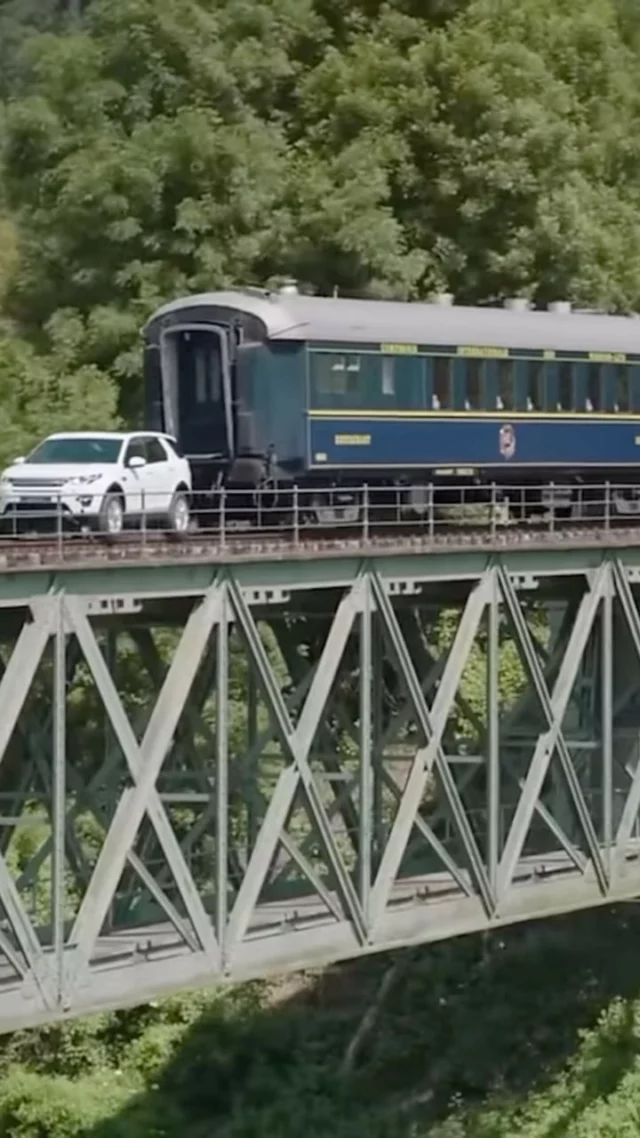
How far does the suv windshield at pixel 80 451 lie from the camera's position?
26.9 metres

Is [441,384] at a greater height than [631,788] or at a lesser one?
greater

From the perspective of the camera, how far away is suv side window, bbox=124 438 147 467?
27.1 metres

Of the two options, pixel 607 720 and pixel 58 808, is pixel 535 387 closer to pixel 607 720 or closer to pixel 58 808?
pixel 607 720

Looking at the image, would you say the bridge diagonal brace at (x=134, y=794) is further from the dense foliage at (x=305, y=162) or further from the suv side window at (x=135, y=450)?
the dense foliage at (x=305, y=162)

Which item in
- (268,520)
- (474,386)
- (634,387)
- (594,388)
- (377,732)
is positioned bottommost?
(377,732)

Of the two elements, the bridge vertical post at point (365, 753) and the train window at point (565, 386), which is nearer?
the bridge vertical post at point (365, 753)

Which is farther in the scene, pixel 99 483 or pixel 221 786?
pixel 99 483

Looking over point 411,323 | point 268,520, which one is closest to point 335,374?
point 411,323

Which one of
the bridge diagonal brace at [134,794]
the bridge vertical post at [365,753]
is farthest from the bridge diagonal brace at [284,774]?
the bridge diagonal brace at [134,794]

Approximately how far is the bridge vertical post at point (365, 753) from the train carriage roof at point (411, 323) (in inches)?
305

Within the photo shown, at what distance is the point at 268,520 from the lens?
3056 centimetres

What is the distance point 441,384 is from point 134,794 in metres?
14.2

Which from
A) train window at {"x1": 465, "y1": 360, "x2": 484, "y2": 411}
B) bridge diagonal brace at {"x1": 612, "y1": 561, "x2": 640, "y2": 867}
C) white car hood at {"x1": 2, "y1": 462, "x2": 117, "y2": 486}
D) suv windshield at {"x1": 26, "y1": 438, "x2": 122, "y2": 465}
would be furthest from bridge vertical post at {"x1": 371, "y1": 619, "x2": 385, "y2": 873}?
train window at {"x1": 465, "y1": 360, "x2": 484, "y2": 411}

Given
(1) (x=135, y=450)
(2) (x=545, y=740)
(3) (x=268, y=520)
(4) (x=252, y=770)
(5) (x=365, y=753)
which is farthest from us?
(3) (x=268, y=520)
